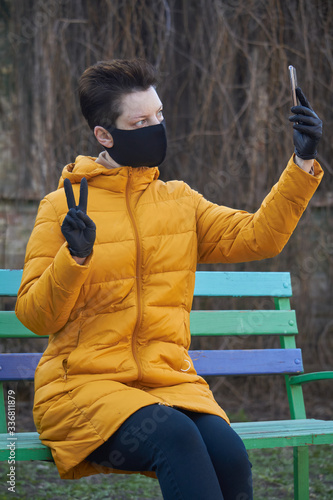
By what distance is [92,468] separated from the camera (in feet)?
7.21

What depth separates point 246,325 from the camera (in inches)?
124

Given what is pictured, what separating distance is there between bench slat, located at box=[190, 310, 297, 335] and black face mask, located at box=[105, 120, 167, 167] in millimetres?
875

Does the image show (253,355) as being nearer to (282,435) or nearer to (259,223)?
(282,435)

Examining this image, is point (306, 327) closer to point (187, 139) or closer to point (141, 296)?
point (187, 139)

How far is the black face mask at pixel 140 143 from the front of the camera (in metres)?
2.44

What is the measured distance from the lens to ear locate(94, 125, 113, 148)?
250cm

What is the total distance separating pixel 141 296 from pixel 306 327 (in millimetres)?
3099

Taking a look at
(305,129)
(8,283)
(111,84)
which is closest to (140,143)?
(111,84)

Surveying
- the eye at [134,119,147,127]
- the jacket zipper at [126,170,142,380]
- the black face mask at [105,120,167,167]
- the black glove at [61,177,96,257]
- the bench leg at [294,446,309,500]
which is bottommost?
the bench leg at [294,446,309,500]

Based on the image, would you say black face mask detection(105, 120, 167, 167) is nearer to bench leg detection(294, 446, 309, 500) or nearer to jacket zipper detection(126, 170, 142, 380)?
jacket zipper detection(126, 170, 142, 380)

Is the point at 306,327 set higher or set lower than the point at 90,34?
lower

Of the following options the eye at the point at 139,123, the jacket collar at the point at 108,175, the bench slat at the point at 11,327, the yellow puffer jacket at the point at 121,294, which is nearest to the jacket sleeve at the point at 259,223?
the yellow puffer jacket at the point at 121,294

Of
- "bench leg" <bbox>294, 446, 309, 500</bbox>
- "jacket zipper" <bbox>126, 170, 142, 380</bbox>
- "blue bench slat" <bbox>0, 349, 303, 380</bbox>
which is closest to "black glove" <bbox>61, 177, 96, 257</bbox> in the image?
"jacket zipper" <bbox>126, 170, 142, 380</bbox>

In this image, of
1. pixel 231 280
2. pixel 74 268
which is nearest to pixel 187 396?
pixel 74 268
